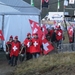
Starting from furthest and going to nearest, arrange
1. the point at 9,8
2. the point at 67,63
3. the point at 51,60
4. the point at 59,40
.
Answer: the point at 59,40
the point at 9,8
the point at 51,60
the point at 67,63

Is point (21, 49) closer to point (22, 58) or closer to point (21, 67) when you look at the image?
point (22, 58)

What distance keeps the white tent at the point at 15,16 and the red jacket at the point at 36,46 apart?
13.2 feet

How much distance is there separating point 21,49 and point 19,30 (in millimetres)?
4729

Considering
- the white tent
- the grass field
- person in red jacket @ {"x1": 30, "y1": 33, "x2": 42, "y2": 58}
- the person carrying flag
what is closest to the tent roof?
the white tent

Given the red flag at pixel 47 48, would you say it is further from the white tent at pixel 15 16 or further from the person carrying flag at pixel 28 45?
the white tent at pixel 15 16

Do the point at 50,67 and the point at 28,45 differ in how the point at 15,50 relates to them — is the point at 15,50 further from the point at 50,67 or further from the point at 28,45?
the point at 50,67

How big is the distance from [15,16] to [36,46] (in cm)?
463

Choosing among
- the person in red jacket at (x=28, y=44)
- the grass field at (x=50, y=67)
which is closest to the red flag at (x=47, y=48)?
the person in red jacket at (x=28, y=44)

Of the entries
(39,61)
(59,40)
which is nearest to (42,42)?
(39,61)

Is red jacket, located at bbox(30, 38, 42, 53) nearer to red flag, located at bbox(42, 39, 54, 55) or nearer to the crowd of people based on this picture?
the crowd of people

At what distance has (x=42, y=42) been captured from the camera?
47.5 feet

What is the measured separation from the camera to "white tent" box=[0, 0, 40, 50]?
18219 millimetres

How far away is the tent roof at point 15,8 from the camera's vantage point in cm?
1806

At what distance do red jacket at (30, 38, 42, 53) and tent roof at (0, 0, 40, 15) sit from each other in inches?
159
